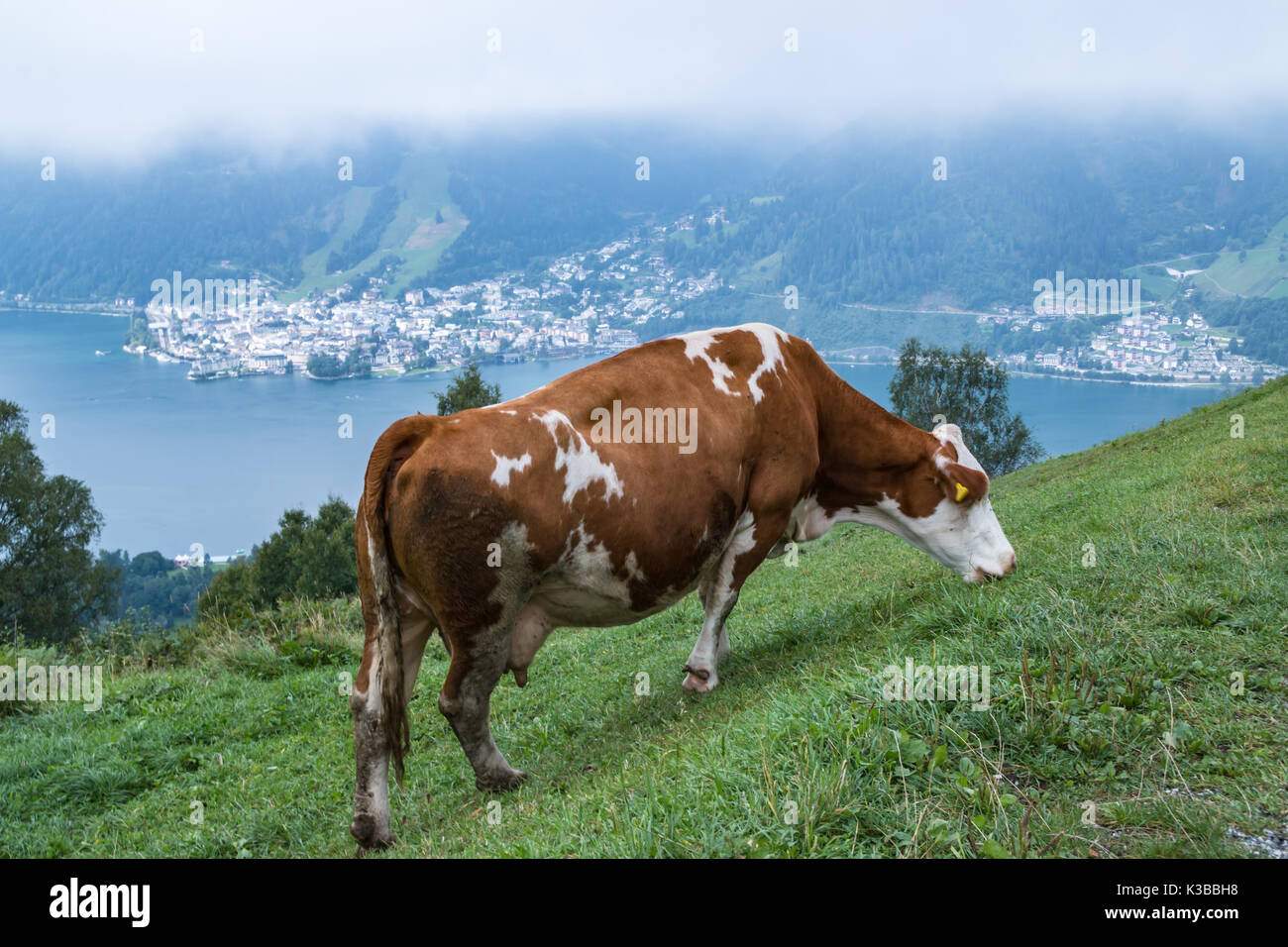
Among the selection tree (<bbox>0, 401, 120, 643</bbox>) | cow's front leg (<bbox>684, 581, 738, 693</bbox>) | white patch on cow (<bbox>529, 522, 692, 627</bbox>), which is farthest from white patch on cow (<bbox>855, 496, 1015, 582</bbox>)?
tree (<bbox>0, 401, 120, 643</bbox>)

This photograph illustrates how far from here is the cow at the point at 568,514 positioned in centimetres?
497

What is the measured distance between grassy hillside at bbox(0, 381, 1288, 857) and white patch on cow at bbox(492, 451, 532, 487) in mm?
1736

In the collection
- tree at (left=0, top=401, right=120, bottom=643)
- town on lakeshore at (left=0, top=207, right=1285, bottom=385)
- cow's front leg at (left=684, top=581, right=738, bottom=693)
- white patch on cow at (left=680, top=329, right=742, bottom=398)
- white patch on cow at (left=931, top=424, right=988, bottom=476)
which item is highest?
town on lakeshore at (left=0, top=207, right=1285, bottom=385)

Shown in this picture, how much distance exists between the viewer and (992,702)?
4.06m

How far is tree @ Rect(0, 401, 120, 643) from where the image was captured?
45688 mm

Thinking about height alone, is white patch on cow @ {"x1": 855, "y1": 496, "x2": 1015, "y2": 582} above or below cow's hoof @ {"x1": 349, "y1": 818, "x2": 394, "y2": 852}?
above

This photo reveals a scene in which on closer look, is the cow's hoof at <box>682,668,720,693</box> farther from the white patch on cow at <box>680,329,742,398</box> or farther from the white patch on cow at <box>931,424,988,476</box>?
the white patch on cow at <box>931,424,988,476</box>

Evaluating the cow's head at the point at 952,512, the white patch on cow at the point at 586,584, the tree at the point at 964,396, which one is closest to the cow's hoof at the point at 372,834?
the white patch on cow at the point at 586,584

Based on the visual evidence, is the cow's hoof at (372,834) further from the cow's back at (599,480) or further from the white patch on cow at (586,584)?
the white patch on cow at (586,584)

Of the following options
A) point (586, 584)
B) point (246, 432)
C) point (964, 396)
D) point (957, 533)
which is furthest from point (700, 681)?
point (246, 432)

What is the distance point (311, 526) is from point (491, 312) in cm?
15826

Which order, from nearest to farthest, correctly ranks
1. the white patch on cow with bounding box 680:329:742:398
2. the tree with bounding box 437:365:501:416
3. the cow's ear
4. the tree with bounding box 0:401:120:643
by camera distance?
the white patch on cow with bounding box 680:329:742:398
the cow's ear
the tree with bounding box 0:401:120:643
the tree with bounding box 437:365:501:416

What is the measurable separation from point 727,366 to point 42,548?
174ft
